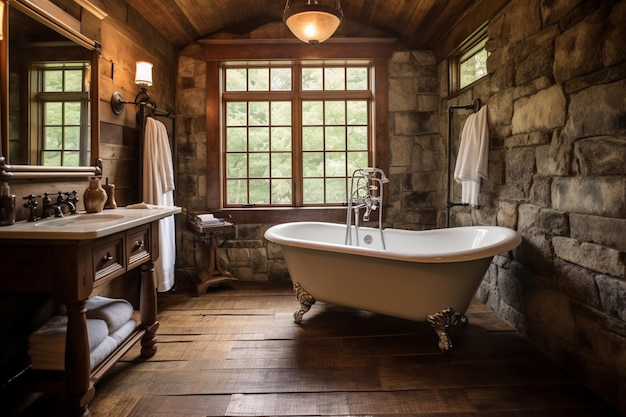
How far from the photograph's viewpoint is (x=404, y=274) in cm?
227

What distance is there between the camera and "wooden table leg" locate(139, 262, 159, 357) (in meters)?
2.20

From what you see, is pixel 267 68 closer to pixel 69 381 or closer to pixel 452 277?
pixel 452 277

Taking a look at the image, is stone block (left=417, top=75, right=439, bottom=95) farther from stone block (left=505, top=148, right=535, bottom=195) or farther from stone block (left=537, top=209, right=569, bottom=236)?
stone block (left=537, top=209, right=569, bottom=236)

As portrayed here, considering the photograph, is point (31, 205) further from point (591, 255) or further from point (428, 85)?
point (428, 85)

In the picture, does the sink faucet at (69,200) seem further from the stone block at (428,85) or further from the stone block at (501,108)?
the stone block at (428,85)

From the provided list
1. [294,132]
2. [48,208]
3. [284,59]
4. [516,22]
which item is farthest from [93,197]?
[516,22]

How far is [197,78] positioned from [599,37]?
319 centimetres

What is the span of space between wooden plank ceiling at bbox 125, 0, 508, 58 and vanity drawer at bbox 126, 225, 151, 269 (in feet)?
6.23

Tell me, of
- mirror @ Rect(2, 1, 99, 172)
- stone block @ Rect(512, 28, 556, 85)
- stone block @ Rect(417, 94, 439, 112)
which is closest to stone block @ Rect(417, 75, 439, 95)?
stone block @ Rect(417, 94, 439, 112)

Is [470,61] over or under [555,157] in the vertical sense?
over

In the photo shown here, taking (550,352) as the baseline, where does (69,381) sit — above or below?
above

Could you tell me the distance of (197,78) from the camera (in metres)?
3.76

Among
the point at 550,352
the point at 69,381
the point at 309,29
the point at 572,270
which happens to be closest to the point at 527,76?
the point at 572,270

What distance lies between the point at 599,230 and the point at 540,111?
31.7 inches
